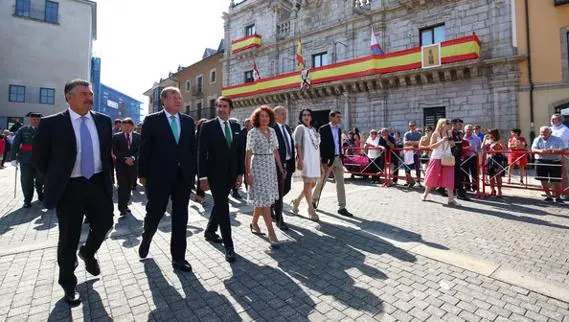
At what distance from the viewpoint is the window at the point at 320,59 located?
72.4 feet

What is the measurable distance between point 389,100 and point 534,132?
22.9ft

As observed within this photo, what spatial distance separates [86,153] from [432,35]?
19.0m

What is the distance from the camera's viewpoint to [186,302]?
8.73ft

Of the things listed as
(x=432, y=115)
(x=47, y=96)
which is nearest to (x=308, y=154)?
(x=432, y=115)

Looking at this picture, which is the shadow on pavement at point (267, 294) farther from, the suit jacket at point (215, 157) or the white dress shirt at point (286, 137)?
the white dress shirt at point (286, 137)

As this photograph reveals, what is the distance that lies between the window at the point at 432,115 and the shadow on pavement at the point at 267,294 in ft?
52.0

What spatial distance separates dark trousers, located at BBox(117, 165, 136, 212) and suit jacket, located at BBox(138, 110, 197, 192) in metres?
2.99

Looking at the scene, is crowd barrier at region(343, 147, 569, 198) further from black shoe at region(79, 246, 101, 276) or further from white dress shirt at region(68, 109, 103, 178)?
black shoe at region(79, 246, 101, 276)

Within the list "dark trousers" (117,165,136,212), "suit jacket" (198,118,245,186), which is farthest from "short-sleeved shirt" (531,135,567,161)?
"dark trousers" (117,165,136,212)

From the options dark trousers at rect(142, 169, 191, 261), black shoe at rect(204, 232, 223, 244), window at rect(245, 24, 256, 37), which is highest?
window at rect(245, 24, 256, 37)

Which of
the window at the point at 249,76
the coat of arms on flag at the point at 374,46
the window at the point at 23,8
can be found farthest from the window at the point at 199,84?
the coat of arms on flag at the point at 374,46

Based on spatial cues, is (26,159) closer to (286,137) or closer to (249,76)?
(286,137)

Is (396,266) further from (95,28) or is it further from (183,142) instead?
(95,28)

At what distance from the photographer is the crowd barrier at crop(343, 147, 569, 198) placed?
7086 mm
